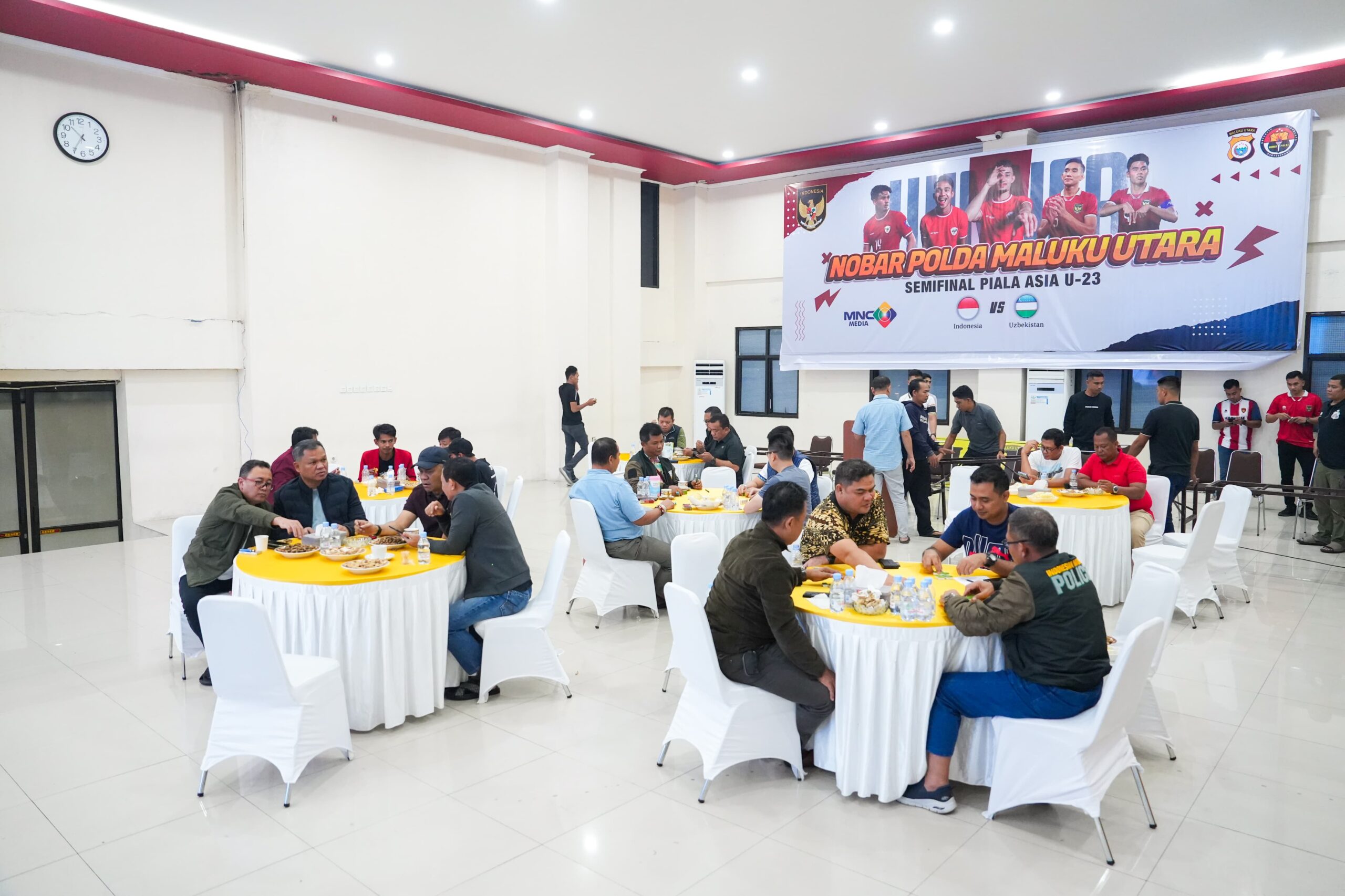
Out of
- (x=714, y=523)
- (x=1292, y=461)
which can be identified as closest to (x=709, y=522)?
(x=714, y=523)

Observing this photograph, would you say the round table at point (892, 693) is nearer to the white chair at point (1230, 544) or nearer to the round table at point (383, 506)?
the white chair at point (1230, 544)

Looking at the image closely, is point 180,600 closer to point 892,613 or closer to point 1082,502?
point 892,613

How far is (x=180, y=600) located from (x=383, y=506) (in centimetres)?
211

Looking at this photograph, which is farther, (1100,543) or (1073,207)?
(1073,207)

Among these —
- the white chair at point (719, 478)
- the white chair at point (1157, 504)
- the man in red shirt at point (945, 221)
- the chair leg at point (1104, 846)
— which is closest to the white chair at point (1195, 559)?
the white chair at point (1157, 504)

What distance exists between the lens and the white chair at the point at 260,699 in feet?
10.9

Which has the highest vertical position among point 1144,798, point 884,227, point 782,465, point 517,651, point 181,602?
point 884,227

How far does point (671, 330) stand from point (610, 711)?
11546mm

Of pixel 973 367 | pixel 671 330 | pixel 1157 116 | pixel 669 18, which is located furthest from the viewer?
pixel 671 330

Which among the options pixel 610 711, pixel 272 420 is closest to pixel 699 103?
pixel 272 420

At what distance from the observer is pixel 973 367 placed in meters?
12.1

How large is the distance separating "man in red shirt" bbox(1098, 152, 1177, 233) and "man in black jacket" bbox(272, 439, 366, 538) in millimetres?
9856

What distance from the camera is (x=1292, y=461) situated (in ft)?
31.8

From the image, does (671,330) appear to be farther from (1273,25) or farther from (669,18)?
(1273,25)
